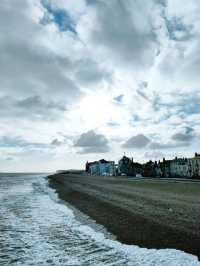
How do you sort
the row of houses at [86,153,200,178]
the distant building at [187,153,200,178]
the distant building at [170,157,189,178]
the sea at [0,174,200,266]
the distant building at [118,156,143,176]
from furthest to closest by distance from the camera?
the distant building at [118,156,143,176] → the distant building at [170,157,189,178] → the row of houses at [86,153,200,178] → the distant building at [187,153,200,178] → the sea at [0,174,200,266]

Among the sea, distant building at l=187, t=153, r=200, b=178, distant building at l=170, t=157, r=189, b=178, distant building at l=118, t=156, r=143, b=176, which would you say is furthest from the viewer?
distant building at l=118, t=156, r=143, b=176

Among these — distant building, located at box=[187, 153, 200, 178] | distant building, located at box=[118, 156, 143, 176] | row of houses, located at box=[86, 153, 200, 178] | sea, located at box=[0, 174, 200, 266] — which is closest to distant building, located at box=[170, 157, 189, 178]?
row of houses, located at box=[86, 153, 200, 178]

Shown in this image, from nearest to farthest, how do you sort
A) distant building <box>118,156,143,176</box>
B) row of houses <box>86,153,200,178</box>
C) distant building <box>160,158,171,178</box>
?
row of houses <box>86,153,200,178</box> → distant building <box>160,158,171,178</box> → distant building <box>118,156,143,176</box>

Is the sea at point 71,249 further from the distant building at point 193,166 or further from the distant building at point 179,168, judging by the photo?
the distant building at point 179,168

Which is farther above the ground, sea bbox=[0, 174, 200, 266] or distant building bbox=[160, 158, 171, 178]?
distant building bbox=[160, 158, 171, 178]

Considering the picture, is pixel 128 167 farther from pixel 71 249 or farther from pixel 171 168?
pixel 71 249

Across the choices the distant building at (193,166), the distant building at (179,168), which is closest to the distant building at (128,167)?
the distant building at (179,168)

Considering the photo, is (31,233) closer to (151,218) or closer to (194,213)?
(151,218)

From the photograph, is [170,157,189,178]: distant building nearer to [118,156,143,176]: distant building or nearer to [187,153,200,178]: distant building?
[187,153,200,178]: distant building

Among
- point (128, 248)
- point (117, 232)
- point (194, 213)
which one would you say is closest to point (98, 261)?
point (128, 248)

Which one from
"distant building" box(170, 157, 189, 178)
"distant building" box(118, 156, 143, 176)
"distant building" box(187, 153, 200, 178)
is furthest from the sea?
"distant building" box(118, 156, 143, 176)

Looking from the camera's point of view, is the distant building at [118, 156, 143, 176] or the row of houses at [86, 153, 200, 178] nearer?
Answer: the row of houses at [86, 153, 200, 178]

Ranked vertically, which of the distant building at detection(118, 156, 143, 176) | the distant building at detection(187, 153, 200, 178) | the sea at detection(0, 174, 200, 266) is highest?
the distant building at detection(118, 156, 143, 176)

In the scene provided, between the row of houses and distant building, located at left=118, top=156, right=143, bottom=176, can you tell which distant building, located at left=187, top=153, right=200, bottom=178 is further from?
distant building, located at left=118, top=156, right=143, bottom=176
